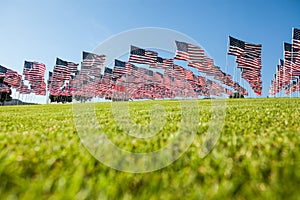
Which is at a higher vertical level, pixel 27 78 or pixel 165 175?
pixel 27 78

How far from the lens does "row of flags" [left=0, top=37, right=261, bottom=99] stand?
1721 centimetres

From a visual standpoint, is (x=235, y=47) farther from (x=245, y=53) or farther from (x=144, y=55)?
(x=144, y=55)

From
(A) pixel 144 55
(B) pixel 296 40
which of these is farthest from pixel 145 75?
(B) pixel 296 40

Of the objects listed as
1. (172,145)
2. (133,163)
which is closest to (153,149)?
(172,145)

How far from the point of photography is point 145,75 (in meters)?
18.2

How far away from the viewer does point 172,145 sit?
379 cm

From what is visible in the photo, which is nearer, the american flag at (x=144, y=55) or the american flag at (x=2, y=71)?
the american flag at (x=144, y=55)

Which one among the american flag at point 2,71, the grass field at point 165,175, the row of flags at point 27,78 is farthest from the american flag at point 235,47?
the american flag at point 2,71

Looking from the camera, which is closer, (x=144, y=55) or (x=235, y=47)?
(x=144, y=55)

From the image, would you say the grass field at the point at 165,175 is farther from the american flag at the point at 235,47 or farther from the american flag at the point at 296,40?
the american flag at the point at 296,40

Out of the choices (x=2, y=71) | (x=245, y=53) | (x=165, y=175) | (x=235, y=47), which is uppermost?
(x=235, y=47)

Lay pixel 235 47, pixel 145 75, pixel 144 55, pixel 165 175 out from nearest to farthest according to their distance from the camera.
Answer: pixel 165 175
pixel 144 55
pixel 145 75
pixel 235 47

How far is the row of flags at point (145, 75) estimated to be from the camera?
56.5 feet

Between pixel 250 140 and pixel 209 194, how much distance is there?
2115mm
